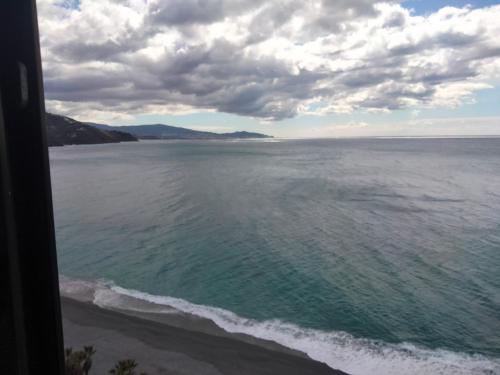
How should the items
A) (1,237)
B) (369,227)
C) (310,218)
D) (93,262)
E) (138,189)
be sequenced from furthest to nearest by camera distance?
(138,189), (310,218), (369,227), (93,262), (1,237)

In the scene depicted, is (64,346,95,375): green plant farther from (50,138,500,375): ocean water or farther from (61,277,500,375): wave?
(50,138,500,375): ocean water

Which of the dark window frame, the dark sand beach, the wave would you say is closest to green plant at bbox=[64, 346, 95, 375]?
the dark sand beach

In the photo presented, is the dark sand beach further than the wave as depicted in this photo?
No

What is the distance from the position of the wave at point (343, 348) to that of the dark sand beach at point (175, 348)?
80cm

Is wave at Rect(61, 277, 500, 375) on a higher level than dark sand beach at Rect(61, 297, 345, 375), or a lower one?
lower

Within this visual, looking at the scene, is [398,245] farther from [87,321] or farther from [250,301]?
[87,321]

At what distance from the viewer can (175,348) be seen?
1856cm

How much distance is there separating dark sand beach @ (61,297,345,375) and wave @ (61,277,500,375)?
801 millimetres

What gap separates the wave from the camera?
1723 centimetres

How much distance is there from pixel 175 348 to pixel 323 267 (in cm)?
1297

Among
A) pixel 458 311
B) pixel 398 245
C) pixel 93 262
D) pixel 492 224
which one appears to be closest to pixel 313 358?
pixel 458 311

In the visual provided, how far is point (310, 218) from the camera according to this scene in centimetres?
4297

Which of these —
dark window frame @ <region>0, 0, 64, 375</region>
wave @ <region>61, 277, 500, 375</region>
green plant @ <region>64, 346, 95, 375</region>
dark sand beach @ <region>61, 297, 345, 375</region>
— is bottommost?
wave @ <region>61, 277, 500, 375</region>

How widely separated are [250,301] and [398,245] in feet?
50.3
